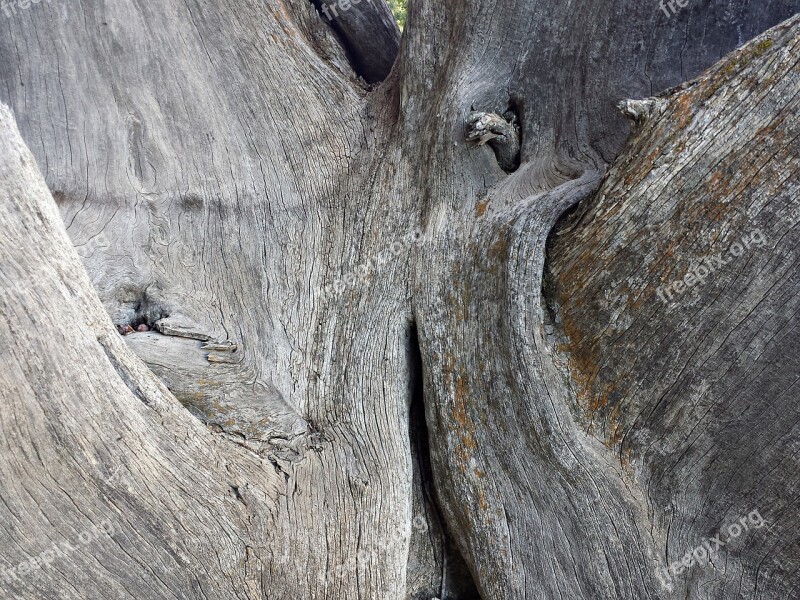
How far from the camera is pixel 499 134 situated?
9.64 feet

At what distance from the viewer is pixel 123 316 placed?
275 cm

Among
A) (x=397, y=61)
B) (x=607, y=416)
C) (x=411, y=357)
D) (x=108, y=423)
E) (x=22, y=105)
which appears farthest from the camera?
(x=397, y=61)

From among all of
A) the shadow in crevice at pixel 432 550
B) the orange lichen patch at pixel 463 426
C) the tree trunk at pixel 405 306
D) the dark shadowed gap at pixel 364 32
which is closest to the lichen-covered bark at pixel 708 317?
the tree trunk at pixel 405 306

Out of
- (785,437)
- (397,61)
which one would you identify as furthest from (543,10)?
(785,437)

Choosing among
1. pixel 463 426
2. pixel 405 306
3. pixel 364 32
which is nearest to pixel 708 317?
pixel 463 426

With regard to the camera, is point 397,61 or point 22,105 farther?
point 397,61

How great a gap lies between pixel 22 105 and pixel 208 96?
0.93 m

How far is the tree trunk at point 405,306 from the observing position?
1.92 metres

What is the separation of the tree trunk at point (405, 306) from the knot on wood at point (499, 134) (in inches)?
0.6

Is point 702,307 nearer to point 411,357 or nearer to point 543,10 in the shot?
point 411,357

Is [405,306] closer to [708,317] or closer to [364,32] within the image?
[708,317]

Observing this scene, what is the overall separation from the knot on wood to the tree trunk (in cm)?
2

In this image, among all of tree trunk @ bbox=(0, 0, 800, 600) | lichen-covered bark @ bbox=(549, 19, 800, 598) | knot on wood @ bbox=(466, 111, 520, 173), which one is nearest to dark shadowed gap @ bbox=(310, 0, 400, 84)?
tree trunk @ bbox=(0, 0, 800, 600)

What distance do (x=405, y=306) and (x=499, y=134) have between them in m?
0.93
